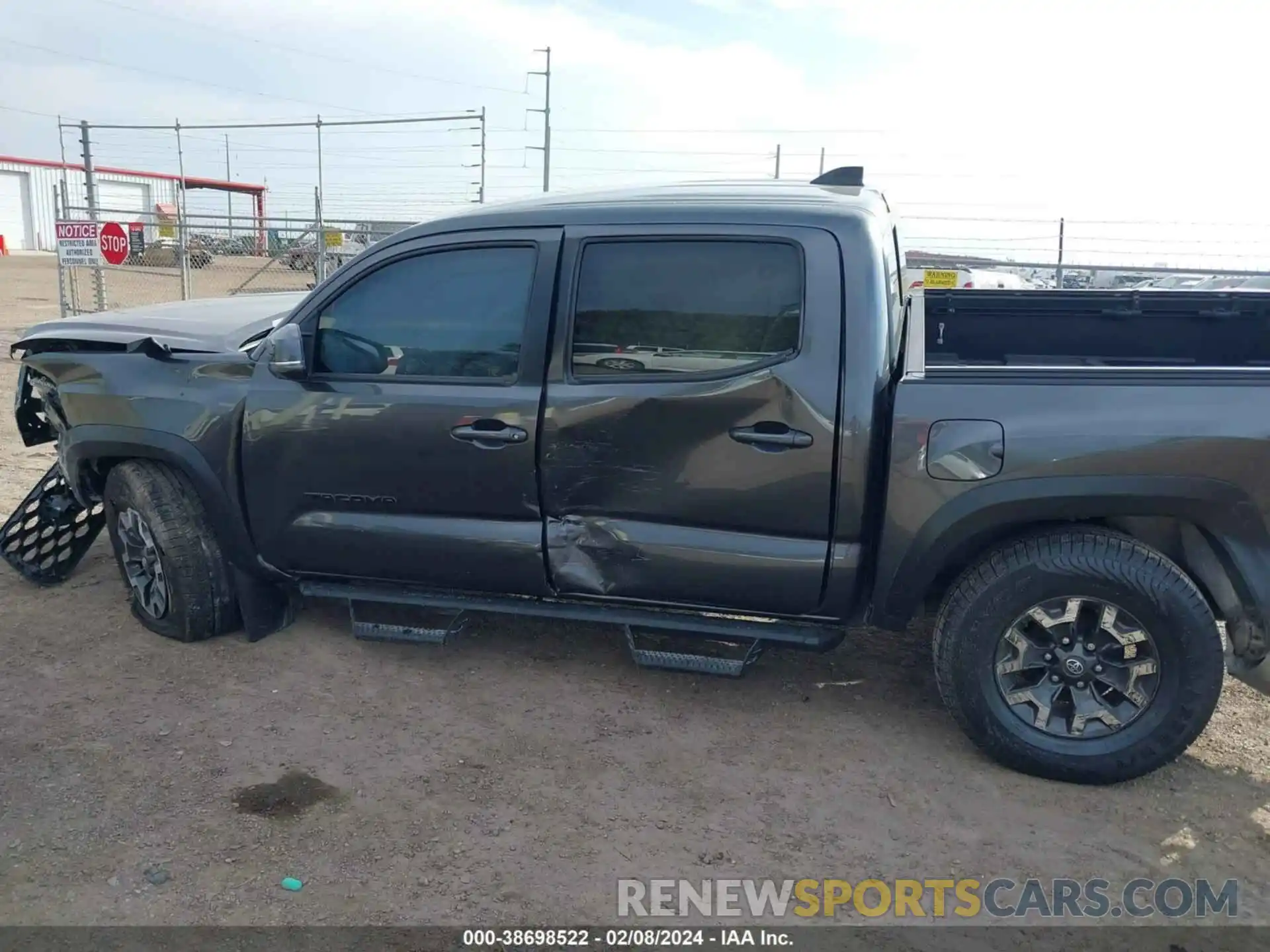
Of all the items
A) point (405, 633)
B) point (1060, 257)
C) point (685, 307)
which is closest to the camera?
point (685, 307)

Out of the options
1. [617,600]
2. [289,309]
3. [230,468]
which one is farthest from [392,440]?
[289,309]

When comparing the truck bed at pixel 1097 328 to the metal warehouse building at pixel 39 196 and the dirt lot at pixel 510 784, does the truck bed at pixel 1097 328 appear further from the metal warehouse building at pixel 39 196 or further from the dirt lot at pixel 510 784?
the metal warehouse building at pixel 39 196

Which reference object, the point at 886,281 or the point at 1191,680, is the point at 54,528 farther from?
the point at 1191,680

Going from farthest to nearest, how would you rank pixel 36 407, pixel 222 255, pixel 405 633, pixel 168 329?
1. pixel 222 255
2. pixel 36 407
3. pixel 168 329
4. pixel 405 633

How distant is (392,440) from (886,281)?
1.88 meters

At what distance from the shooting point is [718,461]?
343 centimetres

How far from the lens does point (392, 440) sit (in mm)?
3771

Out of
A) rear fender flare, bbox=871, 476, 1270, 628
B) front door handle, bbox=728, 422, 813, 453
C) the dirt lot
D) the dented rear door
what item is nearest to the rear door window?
the dented rear door

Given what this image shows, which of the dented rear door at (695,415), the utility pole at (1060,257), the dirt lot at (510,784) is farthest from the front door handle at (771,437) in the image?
the utility pole at (1060,257)

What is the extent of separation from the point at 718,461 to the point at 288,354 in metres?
1.70

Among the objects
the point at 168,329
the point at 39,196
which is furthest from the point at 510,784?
the point at 39,196

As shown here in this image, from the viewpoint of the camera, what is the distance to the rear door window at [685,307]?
3.39m

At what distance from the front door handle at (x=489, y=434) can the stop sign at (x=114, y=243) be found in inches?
471

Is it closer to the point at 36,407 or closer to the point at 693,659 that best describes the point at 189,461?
the point at 36,407
